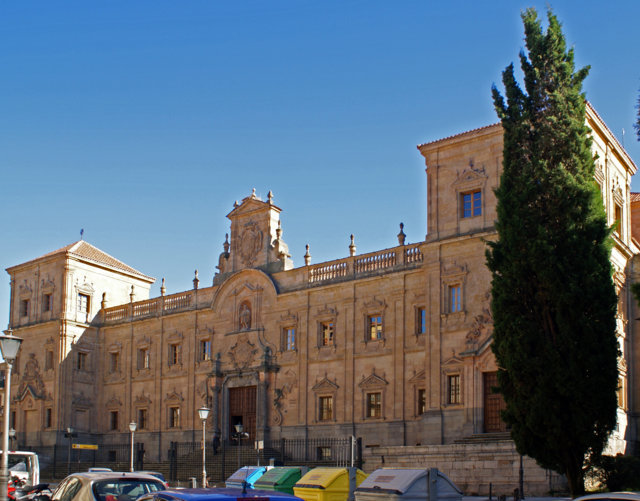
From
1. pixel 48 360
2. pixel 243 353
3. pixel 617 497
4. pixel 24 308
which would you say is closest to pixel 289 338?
pixel 243 353

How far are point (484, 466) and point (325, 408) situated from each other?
41.0 ft

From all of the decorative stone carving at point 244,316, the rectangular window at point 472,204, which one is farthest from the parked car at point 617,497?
the decorative stone carving at point 244,316

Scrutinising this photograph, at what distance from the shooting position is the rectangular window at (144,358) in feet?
148

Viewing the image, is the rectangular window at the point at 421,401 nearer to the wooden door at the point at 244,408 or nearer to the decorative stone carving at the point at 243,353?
the wooden door at the point at 244,408

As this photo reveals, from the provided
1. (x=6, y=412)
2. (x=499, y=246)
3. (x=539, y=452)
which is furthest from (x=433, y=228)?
(x=6, y=412)

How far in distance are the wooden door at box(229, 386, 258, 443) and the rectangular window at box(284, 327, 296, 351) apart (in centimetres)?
254

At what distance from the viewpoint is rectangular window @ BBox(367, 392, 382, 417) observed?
35375 millimetres

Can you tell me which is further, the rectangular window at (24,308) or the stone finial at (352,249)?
the rectangular window at (24,308)

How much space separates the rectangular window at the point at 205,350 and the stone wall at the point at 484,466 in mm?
16501

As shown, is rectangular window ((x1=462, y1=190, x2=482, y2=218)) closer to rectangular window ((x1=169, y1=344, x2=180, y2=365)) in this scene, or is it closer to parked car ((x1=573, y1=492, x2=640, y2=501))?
rectangular window ((x1=169, y1=344, x2=180, y2=365))

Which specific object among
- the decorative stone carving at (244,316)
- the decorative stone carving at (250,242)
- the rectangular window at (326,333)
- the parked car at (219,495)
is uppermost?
the decorative stone carving at (250,242)

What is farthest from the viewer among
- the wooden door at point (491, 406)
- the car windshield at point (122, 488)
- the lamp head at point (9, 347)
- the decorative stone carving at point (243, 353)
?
the decorative stone carving at point (243, 353)

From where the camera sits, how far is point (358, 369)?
119ft

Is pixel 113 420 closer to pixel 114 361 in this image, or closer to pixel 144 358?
pixel 114 361
